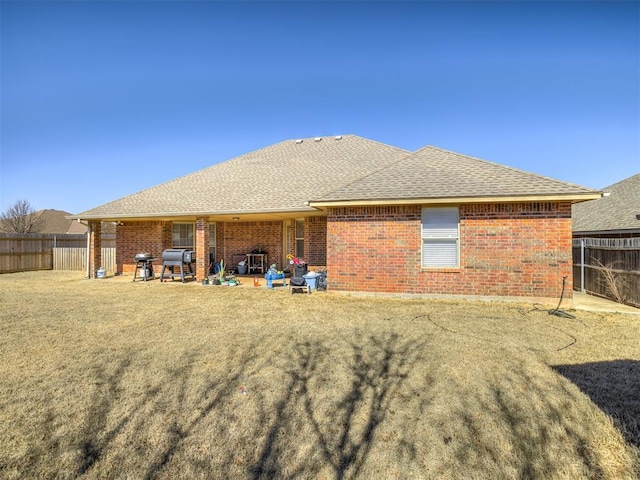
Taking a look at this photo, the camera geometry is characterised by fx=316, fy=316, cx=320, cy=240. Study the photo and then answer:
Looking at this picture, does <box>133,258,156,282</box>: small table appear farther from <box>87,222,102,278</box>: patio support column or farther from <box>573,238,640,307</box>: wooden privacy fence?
<box>573,238,640,307</box>: wooden privacy fence

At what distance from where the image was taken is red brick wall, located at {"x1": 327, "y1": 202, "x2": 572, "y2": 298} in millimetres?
8180

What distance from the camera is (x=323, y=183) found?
12.9 meters

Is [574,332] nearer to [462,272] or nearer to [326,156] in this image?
[462,272]

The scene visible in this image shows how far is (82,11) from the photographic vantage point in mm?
9234

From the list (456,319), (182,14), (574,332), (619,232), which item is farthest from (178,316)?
(619,232)

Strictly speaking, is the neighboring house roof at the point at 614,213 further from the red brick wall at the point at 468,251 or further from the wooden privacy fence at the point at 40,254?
the wooden privacy fence at the point at 40,254

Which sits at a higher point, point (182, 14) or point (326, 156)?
point (182, 14)

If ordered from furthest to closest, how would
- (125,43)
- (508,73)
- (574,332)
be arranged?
(508,73), (125,43), (574,332)

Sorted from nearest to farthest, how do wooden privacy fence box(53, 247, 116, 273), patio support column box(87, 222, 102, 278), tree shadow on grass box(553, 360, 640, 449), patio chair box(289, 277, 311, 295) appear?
tree shadow on grass box(553, 360, 640, 449)
patio chair box(289, 277, 311, 295)
patio support column box(87, 222, 102, 278)
wooden privacy fence box(53, 247, 116, 273)

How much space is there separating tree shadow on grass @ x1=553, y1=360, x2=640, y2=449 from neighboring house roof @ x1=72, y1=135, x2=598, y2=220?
192 inches

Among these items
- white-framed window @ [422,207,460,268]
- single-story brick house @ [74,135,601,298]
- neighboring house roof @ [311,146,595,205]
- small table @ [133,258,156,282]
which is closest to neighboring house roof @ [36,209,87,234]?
small table @ [133,258,156,282]

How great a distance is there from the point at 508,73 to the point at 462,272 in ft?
31.3

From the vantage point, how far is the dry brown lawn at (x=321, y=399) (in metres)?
2.47

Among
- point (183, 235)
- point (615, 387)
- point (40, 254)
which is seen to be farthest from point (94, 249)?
point (615, 387)
